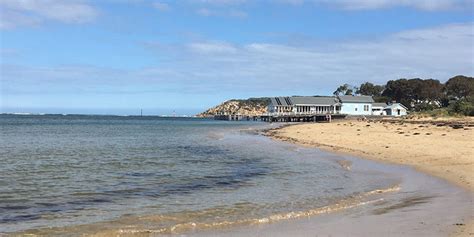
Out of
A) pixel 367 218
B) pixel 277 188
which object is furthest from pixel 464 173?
pixel 367 218

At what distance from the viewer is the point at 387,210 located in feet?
34.0

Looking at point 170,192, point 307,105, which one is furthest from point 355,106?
point 170,192

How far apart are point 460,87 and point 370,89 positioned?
3922cm

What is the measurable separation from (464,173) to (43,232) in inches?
499

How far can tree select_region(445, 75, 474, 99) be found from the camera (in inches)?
4316

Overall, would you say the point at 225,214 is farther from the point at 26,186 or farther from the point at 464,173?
the point at 464,173

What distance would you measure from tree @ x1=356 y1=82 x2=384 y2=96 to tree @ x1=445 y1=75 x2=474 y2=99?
30587 mm

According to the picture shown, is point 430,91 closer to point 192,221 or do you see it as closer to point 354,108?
Result: point 354,108

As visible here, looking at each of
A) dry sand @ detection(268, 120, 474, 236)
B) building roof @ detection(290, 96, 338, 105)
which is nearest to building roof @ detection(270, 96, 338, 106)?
building roof @ detection(290, 96, 338, 105)

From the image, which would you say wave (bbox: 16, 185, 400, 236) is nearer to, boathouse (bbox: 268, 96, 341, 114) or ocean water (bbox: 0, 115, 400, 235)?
ocean water (bbox: 0, 115, 400, 235)

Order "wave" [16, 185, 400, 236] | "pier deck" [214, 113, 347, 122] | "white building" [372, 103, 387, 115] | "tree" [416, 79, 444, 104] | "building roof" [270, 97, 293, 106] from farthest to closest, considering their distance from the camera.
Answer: "tree" [416, 79, 444, 104] < "building roof" [270, 97, 293, 106] < "white building" [372, 103, 387, 115] < "pier deck" [214, 113, 347, 122] < "wave" [16, 185, 400, 236]

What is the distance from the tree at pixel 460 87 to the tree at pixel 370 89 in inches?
1204

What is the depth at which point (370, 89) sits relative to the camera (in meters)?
149

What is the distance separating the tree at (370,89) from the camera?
148125 mm
